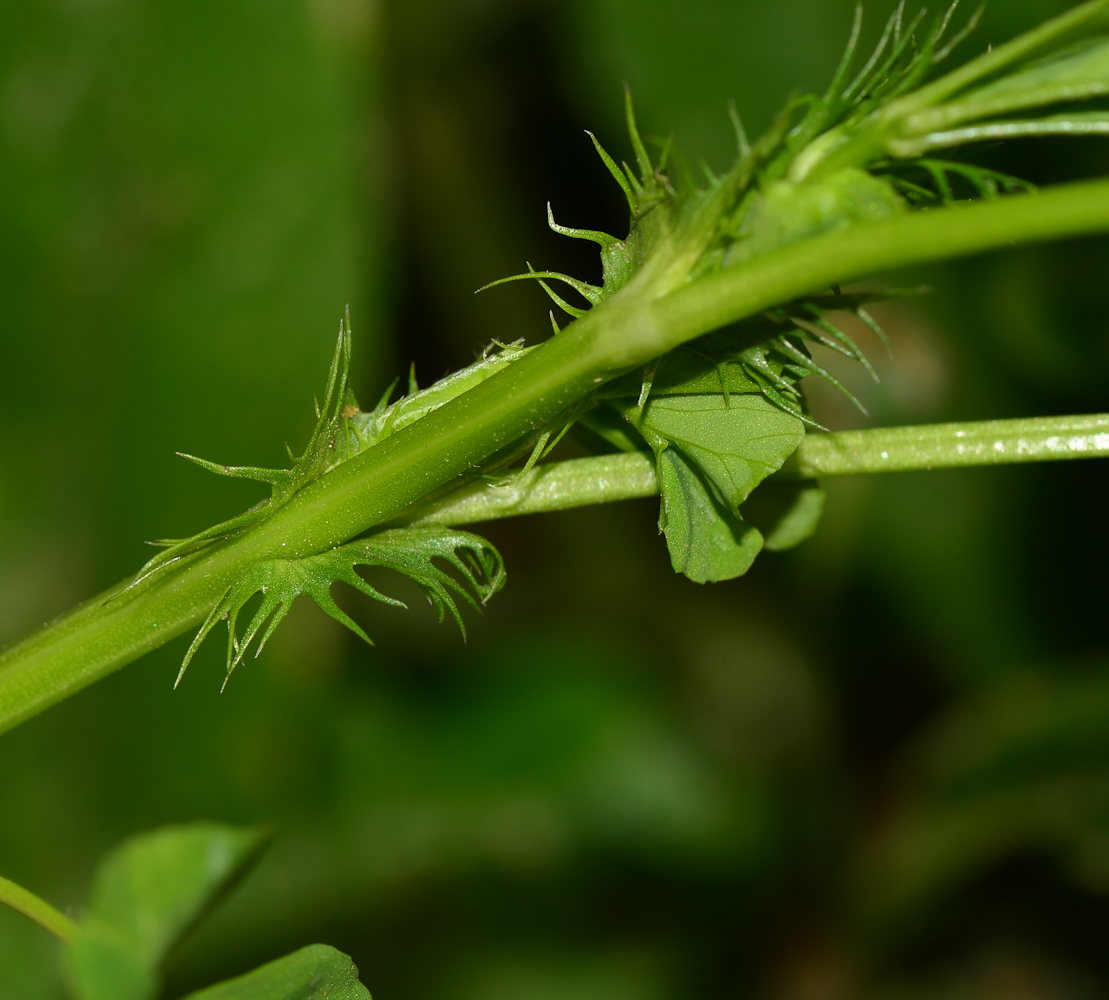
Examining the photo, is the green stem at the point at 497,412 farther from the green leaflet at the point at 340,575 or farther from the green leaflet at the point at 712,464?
the green leaflet at the point at 712,464

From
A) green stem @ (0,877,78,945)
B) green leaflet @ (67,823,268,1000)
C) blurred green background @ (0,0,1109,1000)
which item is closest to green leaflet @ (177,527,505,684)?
green stem @ (0,877,78,945)

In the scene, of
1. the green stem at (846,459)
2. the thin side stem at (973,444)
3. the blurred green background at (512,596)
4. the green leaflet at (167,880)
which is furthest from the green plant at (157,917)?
the blurred green background at (512,596)

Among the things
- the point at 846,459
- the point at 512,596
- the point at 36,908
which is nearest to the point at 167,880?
the point at 36,908

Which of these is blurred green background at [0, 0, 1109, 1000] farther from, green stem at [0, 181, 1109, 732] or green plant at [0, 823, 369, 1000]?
green stem at [0, 181, 1109, 732]

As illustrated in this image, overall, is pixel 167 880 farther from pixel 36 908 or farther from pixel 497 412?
pixel 497 412

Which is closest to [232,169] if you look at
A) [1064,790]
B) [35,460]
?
[35,460]

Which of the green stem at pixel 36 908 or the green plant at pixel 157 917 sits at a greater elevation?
the green stem at pixel 36 908

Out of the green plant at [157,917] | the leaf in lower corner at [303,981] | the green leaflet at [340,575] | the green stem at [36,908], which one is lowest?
the leaf in lower corner at [303,981]

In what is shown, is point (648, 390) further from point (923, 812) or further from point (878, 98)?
point (923, 812)
